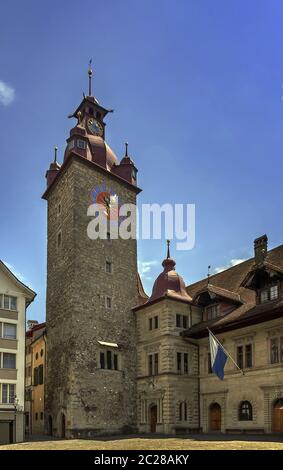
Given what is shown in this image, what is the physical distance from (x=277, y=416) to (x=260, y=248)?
11968mm

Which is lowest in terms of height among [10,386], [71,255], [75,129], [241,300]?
[10,386]

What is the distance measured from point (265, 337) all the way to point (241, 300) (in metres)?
5.22

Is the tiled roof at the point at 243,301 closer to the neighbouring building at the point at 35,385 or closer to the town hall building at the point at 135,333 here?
the town hall building at the point at 135,333

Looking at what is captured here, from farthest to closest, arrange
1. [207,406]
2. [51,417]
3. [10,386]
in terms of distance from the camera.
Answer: [51,417], [207,406], [10,386]

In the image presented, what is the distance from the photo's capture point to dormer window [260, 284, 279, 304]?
36319 millimetres

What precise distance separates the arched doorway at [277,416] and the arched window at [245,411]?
1945 millimetres

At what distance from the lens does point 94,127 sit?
51.3 meters

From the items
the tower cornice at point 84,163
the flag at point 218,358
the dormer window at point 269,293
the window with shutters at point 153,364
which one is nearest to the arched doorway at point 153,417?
the window with shutters at point 153,364

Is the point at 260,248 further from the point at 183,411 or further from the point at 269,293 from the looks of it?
the point at 183,411

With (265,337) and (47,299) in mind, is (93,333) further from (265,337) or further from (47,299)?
(265,337)

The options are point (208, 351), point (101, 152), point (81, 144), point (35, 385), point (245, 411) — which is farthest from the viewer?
point (35, 385)

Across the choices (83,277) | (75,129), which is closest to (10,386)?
(83,277)

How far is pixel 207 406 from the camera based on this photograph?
39.7 meters

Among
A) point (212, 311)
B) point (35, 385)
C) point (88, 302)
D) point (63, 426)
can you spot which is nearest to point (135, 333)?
point (88, 302)
